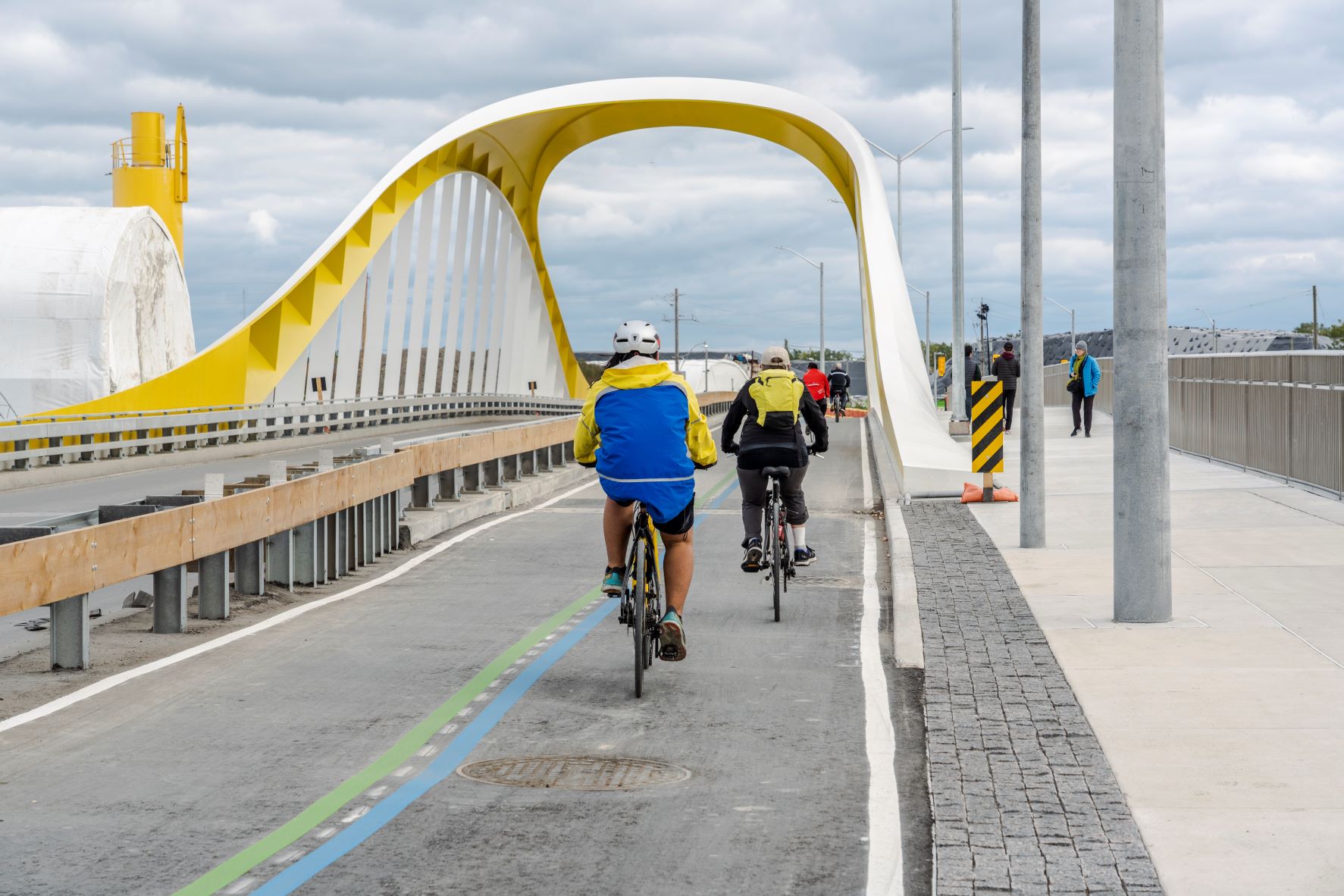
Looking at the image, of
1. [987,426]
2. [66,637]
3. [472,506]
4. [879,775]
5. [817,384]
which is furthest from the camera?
[817,384]

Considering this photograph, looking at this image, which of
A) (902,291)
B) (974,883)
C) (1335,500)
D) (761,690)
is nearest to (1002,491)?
(1335,500)

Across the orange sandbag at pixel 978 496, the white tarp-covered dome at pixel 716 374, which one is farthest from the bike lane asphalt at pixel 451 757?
the white tarp-covered dome at pixel 716 374

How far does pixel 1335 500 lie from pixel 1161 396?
26.4 ft

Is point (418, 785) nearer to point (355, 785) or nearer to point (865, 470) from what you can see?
point (355, 785)

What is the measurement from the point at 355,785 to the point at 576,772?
3.05ft

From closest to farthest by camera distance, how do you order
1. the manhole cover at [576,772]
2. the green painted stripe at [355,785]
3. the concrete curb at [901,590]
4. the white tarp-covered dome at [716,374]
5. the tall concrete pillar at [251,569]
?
the green painted stripe at [355,785]
the manhole cover at [576,772]
the concrete curb at [901,590]
the tall concrete pillar at [251,569]
the white tarp-covered dome at [716,374]

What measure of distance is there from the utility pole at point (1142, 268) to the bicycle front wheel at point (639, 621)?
3658 mm

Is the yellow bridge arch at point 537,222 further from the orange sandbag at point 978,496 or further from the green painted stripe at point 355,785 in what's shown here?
the green painted stripe at point 355,785

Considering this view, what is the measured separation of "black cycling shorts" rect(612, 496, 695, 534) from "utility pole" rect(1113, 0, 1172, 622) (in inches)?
129

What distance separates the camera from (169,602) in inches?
418

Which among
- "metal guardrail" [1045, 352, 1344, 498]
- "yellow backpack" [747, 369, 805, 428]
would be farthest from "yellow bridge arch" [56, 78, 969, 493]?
"yellow backpack" [747, 369, 805, 428]

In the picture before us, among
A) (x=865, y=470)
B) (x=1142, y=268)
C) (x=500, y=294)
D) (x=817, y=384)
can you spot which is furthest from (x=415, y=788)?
(x=500, y=294)

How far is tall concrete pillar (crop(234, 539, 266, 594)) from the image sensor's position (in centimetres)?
1234

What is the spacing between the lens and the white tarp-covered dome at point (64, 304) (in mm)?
53688
